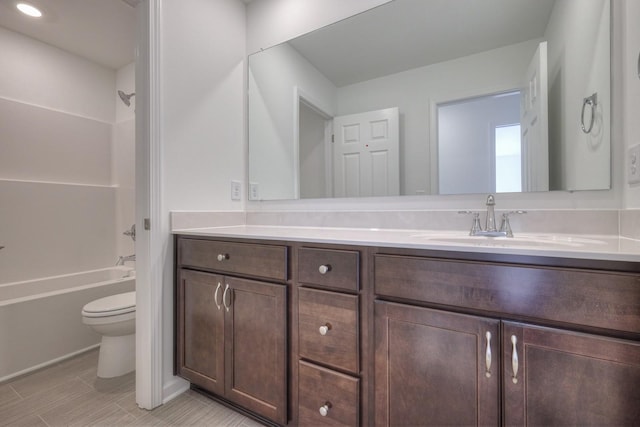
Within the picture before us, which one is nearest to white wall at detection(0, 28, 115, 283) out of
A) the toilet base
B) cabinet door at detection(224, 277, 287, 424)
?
the toilet base

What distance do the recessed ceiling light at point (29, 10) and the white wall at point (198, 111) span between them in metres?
1.35

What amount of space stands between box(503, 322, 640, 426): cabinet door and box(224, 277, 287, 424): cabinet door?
2.55ft

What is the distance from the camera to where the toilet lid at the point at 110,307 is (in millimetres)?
1673

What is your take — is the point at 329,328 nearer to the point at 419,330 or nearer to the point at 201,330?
the point at 419,330

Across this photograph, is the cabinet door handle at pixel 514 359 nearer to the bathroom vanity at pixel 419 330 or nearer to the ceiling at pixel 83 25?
the bathroom vanity at pixel 419 330

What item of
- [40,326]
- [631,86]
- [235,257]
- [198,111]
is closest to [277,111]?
[198,111]

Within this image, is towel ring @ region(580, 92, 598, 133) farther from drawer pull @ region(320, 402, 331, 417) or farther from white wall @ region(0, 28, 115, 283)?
white wall @ region(0, 28, 115, 283)

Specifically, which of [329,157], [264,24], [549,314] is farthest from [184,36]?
[549,314]

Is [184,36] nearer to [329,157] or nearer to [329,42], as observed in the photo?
[329,42]

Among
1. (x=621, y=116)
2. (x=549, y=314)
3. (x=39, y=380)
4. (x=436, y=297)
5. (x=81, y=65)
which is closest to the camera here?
(x=549, y=314)

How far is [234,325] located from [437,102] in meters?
1.45

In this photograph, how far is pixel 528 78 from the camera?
1245 millimetres

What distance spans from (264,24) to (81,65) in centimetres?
200

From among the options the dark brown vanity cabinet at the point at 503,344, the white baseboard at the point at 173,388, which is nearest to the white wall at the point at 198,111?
the white baseboard at the point at 173,388
